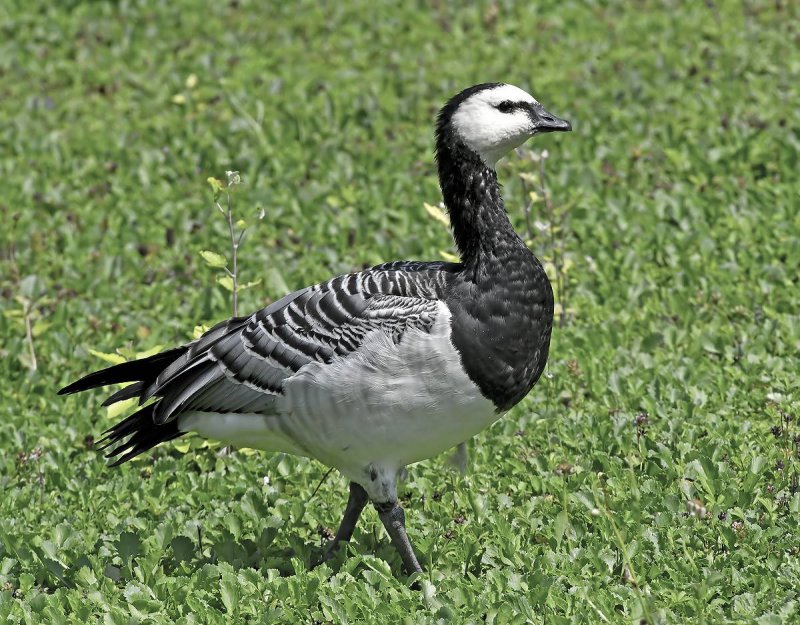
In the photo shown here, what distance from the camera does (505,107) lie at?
19.3 feet

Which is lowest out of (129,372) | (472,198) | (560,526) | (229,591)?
(560,526)

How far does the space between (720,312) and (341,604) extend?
12.8ft

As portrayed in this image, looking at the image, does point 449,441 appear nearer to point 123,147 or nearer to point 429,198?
point 429,198

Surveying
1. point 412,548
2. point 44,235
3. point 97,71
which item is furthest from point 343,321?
point 97,71

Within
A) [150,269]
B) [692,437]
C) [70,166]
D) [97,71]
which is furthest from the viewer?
[97,71]

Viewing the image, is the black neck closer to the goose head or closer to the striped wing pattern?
the goose head

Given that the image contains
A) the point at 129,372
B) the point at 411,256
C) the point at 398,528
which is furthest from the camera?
the point at 411,256

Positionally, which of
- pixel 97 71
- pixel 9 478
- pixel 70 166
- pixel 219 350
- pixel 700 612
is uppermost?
pixel 97 71

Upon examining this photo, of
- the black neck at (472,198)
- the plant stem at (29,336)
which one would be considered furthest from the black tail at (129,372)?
the plant stem at (29,336)

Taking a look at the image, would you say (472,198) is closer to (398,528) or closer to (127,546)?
(398,528)

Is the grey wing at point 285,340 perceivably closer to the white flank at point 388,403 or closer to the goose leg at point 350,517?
the white flank at point 388,403

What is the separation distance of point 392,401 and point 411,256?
4.10m

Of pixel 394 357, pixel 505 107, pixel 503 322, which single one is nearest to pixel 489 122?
pixel 505 107

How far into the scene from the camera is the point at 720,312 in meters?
8.34
